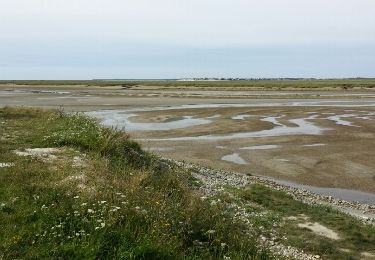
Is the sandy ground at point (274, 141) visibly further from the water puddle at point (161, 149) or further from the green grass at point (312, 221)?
the green grass at point (312, 221)

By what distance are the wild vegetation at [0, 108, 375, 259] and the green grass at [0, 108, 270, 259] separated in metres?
0.02

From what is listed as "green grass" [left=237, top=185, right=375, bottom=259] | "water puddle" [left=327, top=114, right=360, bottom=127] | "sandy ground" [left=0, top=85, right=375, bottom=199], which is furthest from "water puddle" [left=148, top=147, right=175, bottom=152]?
"water puddle" [left=327, top=114, right=360, bottom=127]

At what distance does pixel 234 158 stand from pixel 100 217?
15.5m

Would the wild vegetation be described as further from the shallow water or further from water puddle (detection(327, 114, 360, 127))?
water puddle (detection(327, 114, 360, 127))

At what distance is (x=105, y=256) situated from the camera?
20.4 feet

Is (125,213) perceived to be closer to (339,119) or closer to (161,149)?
(161,149)

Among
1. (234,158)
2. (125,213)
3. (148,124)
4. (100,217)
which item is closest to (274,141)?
(234,158)

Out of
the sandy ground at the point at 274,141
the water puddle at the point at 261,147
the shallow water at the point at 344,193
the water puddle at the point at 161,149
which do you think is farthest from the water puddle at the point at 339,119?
the shallow water at the point at 344,193

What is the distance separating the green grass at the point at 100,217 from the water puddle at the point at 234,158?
9.69 metres

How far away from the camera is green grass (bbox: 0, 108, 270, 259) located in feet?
20.7

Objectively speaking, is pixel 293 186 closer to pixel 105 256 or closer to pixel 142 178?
pixel 142 178

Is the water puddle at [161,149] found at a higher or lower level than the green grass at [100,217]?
lower

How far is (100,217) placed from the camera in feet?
23.5

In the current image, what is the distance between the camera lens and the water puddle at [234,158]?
2139cm
